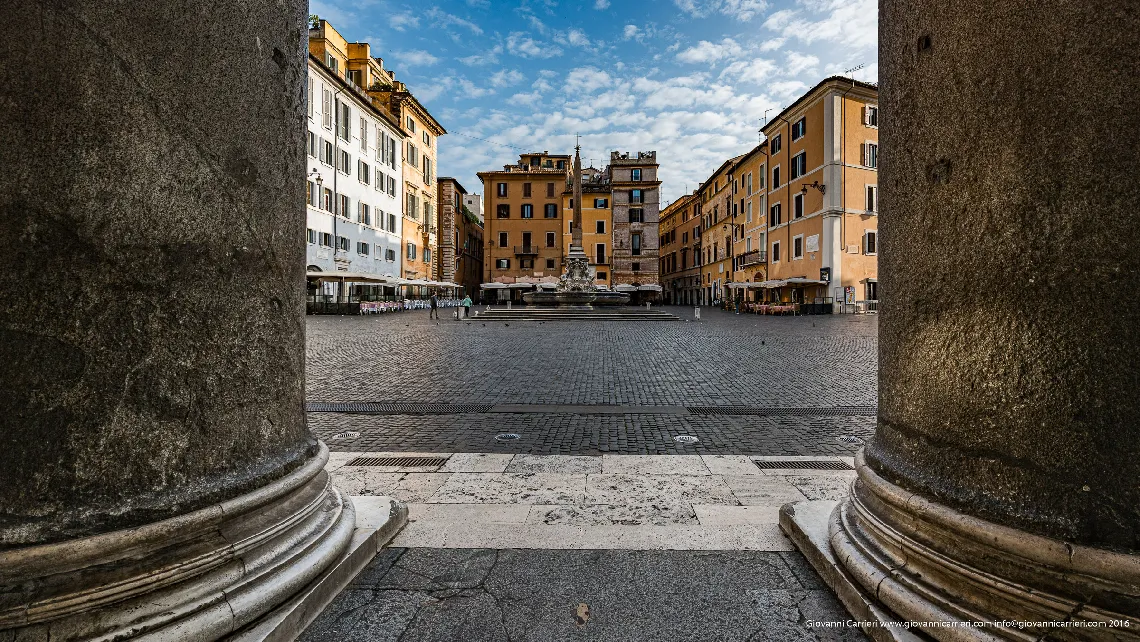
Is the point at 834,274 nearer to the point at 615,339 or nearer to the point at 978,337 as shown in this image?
the point at 615,339

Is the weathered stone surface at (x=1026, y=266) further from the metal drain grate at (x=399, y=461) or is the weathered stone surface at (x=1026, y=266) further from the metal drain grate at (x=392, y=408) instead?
the metal drain grate at (x=392, y=408)

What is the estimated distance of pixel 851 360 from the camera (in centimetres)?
1047

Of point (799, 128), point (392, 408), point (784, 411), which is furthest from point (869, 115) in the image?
point (392, 408)

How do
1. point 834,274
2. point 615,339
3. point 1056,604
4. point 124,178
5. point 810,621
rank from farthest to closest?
point 834,274
point 615,339
point 810,621
point 124,178
point 1056,604

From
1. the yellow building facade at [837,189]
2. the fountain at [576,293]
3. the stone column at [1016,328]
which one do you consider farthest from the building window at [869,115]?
the stone column at [1016,328]

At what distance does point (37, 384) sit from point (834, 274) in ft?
117

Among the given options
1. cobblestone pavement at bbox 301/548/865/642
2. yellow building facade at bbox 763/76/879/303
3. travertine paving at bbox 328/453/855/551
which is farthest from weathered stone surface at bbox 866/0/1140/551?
yellow building facade at bbox 763/76/879/303

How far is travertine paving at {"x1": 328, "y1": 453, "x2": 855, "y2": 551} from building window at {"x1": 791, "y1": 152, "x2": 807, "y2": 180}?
3542cm

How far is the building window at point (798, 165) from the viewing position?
35.6m

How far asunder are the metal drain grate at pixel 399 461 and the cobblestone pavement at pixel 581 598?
150 cm

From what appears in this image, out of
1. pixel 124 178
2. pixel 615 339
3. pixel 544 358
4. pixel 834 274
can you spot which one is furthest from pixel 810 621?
pixel 834 274

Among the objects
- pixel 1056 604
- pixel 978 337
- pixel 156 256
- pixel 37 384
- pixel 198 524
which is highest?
pixel 156 256

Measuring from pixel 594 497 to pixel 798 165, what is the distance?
3771 cm

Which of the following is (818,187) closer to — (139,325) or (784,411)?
(784,411)
